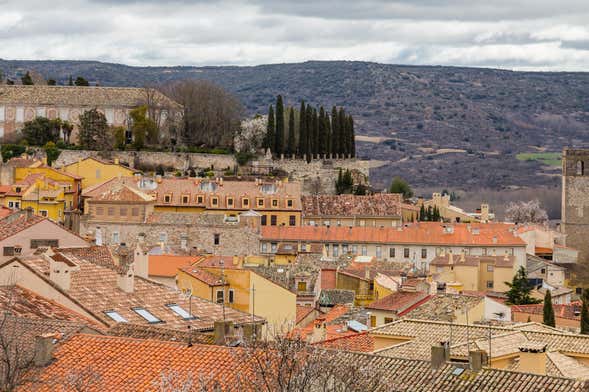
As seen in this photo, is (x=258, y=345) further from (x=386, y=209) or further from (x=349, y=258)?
(x=386, y=209)

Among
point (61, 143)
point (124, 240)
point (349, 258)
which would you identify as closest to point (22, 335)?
point (349, 258)

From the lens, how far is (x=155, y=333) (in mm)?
25969

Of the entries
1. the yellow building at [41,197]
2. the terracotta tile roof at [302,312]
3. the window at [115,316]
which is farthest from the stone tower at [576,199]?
the window at [115,316]

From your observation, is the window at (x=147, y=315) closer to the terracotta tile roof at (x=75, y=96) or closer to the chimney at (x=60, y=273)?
the chimney at (x=60, y=273)

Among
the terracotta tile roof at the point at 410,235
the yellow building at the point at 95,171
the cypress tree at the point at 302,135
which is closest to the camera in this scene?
the terracotta tile roof at the point at 410,235

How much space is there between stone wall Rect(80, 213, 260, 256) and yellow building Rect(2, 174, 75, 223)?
7.45 feet

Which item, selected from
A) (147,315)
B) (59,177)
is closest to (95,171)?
(59,177)

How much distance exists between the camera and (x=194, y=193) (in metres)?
84.8

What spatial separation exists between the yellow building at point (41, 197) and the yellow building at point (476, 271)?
2089 centimetres

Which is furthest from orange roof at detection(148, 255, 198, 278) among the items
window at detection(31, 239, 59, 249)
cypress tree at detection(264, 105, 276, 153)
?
cypress tree at detection(264, 105, 276, 153)

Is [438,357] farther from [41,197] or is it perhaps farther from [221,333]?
[41,197]

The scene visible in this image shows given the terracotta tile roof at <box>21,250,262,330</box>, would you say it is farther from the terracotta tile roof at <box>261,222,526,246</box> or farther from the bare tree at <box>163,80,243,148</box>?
the bare tree at <box>163,80,243,148</box>

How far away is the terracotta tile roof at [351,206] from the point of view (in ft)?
289

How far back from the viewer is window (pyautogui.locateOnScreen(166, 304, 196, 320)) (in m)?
30.4
